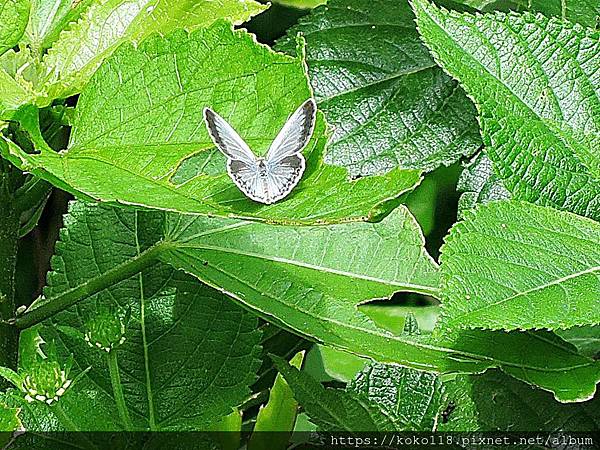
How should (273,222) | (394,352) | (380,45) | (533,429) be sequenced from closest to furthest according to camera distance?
(273,222) → (394,352) → (533,429) → (380,45)

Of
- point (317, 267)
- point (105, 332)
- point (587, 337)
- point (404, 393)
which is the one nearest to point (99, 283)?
point (105, 332)

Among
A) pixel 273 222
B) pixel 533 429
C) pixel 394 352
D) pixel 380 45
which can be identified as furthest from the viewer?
pixel 380 45

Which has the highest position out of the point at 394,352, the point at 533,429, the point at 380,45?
the point at 380,45

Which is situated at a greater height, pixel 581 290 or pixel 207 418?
pixel 581 290

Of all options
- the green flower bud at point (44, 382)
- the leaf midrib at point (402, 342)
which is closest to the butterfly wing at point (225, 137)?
the leaf midrib at point (402, 342)

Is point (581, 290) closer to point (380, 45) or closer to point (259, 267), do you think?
point (259, 267)

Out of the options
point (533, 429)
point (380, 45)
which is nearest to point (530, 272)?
point (533, 429)

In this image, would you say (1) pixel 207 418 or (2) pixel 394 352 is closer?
(2) pixel 394 352

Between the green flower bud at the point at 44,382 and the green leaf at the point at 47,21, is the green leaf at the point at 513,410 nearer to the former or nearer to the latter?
the green flower bud at the point at 44,382
